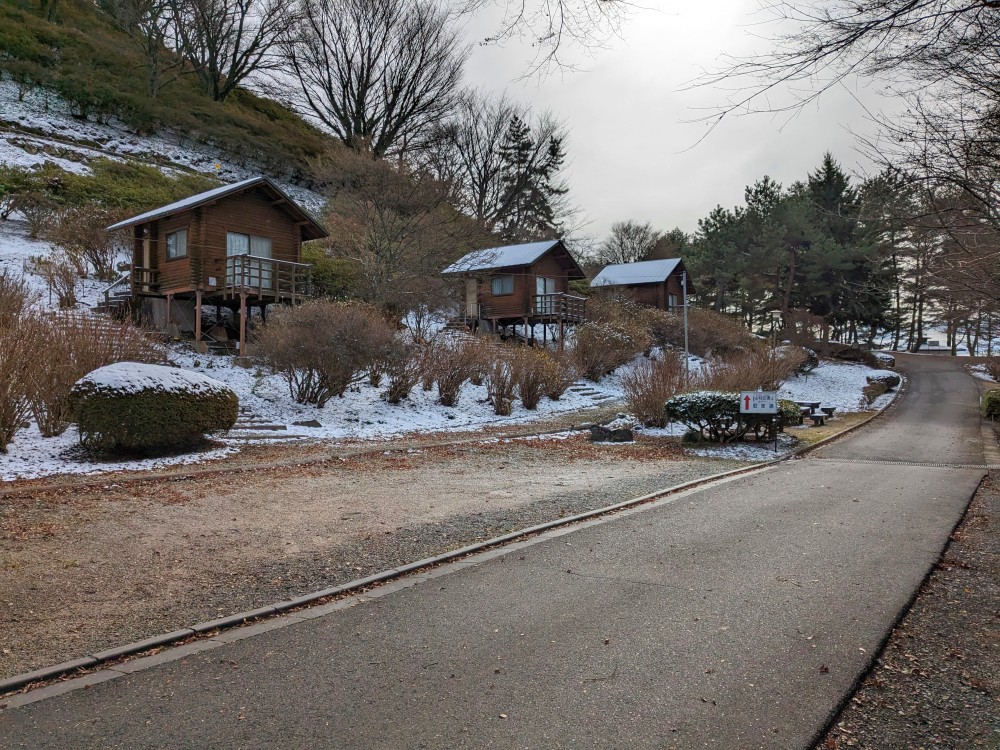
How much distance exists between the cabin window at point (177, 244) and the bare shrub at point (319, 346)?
879cm

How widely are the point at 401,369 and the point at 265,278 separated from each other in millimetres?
7731

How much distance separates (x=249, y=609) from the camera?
473 cm

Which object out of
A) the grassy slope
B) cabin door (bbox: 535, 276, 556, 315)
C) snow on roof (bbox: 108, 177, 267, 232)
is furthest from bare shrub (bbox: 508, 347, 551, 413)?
the grassy slope

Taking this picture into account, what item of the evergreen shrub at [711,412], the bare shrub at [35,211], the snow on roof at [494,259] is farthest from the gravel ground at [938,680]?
the bare shrub at [35,211]

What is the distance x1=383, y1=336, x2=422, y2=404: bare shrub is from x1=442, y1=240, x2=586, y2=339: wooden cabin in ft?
48.0

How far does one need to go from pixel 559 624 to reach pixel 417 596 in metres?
1.19

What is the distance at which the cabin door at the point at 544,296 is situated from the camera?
35219 millimetres

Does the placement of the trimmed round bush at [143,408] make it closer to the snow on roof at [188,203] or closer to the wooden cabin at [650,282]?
the snow on roof at [188,203]

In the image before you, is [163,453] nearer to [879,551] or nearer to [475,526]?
[475,526]

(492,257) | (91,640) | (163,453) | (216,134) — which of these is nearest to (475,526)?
(91,640)

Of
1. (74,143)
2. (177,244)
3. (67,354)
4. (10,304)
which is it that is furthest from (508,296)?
(67,354)

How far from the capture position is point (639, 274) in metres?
45.8

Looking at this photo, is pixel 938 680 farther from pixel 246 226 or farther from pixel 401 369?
pixel 246 226

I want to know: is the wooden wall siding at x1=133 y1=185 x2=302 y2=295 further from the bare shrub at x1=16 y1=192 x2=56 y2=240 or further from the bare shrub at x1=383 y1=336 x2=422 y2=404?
the bare shrub at x1=383 y1=336 x2=422 y2=404
